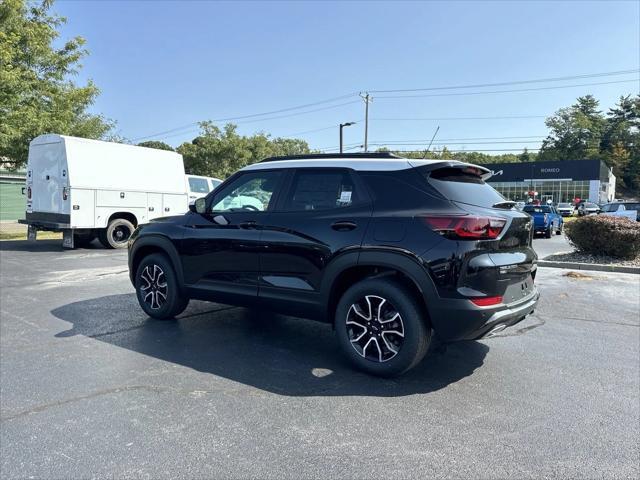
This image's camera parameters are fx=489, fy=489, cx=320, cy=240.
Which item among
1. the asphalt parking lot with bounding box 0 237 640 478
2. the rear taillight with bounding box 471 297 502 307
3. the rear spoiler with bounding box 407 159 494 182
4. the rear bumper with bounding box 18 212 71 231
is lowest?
the asphalt parking lot with bounding box 0 237 640 478

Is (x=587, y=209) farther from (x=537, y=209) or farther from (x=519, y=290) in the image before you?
(x=519, y=290)

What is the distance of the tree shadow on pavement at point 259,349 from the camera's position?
3980 millimetres

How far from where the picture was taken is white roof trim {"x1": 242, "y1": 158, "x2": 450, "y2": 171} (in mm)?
4207

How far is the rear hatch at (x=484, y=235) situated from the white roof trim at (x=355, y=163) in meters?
0.18

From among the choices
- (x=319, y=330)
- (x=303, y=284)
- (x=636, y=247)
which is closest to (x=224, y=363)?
(x=303, y=284)

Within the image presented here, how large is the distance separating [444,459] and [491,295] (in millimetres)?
1395

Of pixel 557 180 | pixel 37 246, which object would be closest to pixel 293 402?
pixel 37 246

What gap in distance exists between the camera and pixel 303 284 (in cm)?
444

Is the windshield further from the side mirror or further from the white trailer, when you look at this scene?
the side mirror

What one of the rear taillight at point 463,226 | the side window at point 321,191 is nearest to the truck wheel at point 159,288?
the side window at point 321,191

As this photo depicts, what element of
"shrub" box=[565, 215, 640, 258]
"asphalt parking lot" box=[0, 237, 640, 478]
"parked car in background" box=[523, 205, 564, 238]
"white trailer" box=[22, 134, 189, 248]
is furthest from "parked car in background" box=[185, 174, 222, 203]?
"parked car in background" box=[523, 205, 564, 238]

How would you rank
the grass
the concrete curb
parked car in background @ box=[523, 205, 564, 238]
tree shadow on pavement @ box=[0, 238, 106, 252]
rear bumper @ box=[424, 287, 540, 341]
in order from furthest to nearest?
1. parked car in background @ box=[523, 205, 564, 238]
2. the grass
3. tree shadow on pavement @ box=[0, 238, 106, 252]
4. the concrete curb
5. rear bumper @ box=[424, 287, 540, 341]

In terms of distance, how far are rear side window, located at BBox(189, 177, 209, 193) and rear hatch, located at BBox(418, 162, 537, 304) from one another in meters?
13.3

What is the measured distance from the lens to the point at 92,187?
12688 mm
